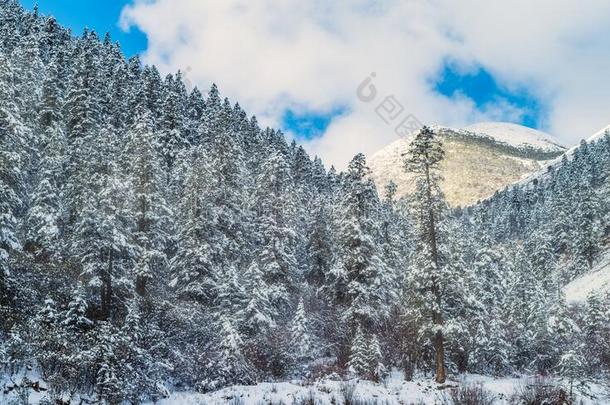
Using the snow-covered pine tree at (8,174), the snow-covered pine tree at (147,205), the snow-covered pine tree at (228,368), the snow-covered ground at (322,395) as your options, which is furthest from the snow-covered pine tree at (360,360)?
the snow-covered pine tree at (8,174)

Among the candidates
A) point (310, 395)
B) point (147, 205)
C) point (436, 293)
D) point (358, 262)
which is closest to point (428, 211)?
point (436, 293)

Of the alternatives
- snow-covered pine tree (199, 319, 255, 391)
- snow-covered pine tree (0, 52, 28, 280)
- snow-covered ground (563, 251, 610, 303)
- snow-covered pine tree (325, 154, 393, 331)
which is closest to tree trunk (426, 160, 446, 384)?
snow-covered pine tree (325, 154, 393, 331)

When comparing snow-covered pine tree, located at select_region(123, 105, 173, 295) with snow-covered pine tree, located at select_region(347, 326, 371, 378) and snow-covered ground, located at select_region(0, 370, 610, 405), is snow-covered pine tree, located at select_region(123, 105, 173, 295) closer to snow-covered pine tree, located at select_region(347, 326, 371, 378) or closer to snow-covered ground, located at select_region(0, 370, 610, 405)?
snow-covered ground, located at select_region(0, 370, 610, 405)

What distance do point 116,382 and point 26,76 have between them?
3788cm

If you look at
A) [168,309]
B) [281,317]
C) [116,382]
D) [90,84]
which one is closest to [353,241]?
[281,317]

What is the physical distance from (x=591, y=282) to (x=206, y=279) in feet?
199

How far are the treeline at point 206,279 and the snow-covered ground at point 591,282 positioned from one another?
22921mm

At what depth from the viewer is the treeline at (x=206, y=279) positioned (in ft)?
64.6

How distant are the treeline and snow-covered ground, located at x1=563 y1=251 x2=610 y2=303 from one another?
75.2ft

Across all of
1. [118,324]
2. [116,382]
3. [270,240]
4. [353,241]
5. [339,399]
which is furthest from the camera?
[270,240]

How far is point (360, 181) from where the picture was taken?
32156mm

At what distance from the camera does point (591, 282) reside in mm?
69000

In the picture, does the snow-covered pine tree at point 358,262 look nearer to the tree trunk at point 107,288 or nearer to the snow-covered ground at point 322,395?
the snow-covered ground at point 322,395

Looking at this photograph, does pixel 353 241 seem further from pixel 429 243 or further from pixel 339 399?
pixel 339 399
